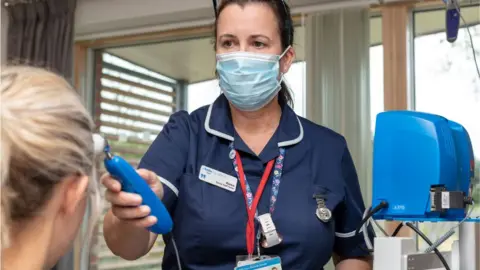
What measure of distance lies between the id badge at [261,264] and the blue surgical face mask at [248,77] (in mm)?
415

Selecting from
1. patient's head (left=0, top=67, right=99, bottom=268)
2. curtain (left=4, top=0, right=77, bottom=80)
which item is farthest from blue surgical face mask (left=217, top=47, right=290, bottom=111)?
curtain (left=4, top=0, right=77, bottom=80)

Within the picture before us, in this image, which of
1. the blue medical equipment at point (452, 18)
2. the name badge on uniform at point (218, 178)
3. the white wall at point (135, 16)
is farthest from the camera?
the white wall at point (135, 16)

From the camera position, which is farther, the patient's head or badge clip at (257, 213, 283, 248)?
badge clip at (257, 213, 283, 248)

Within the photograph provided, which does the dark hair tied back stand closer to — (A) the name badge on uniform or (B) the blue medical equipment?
(A) the name badge on uniform

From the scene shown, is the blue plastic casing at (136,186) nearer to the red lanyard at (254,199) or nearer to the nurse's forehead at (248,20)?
the red lanyard at (254,199)

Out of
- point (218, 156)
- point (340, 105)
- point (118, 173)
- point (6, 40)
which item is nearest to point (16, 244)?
point (118, 173)

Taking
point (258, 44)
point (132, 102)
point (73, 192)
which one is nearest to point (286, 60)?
point (258, 44)

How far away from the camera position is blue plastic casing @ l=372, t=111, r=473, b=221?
1.13 m

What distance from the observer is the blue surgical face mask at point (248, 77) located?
5.01 feet

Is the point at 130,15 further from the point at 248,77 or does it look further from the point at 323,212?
the point at 323,212

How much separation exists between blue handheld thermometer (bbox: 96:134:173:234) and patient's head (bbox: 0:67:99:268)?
0.06m

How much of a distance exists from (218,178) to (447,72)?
183cm

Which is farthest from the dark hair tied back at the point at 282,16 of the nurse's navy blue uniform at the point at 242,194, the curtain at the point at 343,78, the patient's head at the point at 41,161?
the curtain at the point at 343,78

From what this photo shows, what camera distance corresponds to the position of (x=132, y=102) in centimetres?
371
